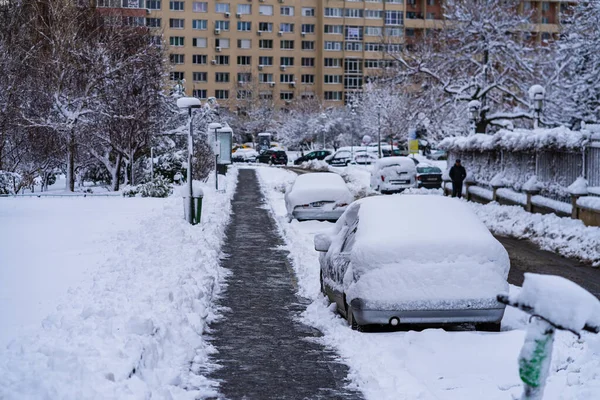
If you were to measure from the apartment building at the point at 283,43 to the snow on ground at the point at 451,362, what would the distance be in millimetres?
113673

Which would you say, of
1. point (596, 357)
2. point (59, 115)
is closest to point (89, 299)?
point (596, 357)

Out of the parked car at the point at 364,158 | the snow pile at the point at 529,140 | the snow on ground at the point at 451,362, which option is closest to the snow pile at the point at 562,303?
the snow on ground at the point at 451,362

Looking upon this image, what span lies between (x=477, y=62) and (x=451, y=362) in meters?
37.6

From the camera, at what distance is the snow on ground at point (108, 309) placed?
22.9 feet

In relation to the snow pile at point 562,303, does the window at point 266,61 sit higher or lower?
higher

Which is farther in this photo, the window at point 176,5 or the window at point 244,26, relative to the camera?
the window at point 244,26

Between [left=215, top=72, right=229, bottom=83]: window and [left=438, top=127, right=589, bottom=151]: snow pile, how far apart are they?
3553 inches

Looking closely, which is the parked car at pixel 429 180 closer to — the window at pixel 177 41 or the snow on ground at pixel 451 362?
the snow on ground at pixel 451 362

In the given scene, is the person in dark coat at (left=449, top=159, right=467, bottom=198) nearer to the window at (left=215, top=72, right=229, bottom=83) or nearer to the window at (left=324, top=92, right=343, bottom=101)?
the window at (left=324, top=92, right=343, bottom=101)

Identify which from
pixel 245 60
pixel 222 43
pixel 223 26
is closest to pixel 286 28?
pixel 245 60

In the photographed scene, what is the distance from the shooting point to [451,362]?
28.4 feet

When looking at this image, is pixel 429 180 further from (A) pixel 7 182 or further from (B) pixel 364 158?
(B) pixel 364 158

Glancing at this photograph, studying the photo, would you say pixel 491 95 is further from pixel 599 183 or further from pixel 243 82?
pixel 243 82

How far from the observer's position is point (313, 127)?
107 metres
